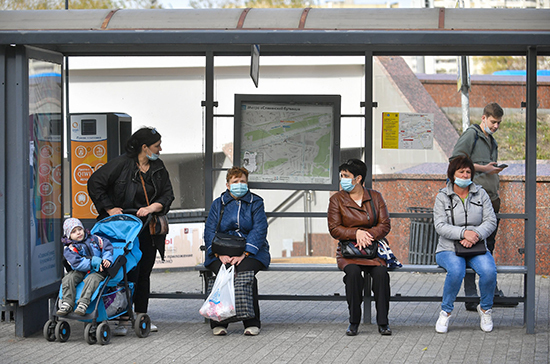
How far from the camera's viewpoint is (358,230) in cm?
593

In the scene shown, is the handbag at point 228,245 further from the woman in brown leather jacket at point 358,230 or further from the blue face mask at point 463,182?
the blue face mask at point 463,182

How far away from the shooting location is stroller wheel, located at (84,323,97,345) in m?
5.54

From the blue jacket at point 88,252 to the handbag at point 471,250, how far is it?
9.36ft

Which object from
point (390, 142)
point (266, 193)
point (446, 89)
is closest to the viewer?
point (390, 142)

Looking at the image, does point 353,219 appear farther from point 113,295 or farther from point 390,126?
point 113,295

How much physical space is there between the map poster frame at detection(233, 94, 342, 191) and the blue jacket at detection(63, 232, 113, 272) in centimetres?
152

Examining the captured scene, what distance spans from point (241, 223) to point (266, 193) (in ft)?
5.74

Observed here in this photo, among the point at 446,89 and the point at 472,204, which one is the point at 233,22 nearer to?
the point at 472,204

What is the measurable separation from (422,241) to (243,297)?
301 cm

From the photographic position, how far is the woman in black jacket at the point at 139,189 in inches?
236

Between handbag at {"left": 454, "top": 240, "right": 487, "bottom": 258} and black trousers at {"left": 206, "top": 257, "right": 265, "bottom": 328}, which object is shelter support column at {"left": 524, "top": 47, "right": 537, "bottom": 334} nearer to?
handbag at {"left": 454, "top": 240, "right": 487, "bottom": 258}

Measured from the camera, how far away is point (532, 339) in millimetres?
5691

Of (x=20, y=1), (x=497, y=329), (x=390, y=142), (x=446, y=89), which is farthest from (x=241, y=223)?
(x=20, y=1)

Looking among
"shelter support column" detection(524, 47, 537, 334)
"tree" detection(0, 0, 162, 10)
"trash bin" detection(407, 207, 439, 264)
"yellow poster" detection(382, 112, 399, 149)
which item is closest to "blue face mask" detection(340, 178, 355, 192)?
"yellow poster" detection(382, 112, 399, 149)
